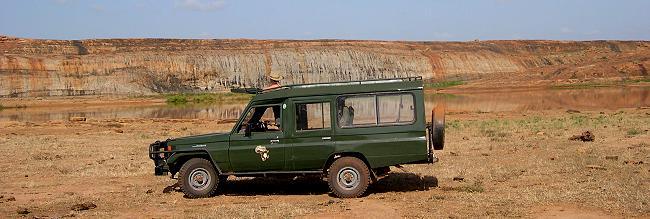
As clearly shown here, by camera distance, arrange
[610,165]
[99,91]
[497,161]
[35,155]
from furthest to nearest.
Result: [99,91], [35,155], [497,161], [610,165]

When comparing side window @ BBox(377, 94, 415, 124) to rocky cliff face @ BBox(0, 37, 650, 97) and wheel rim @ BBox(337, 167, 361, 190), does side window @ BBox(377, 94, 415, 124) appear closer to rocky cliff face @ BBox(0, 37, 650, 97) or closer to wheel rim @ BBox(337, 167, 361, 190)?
wheel rim @ BBox(337, 167, 361, 190)

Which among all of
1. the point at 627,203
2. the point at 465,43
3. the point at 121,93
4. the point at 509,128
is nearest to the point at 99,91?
the point at 121,93

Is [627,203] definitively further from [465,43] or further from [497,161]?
[465,43]

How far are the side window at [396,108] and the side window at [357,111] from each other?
5.1 inches

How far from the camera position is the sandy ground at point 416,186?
32.9 feet

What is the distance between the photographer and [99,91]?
82.6 m

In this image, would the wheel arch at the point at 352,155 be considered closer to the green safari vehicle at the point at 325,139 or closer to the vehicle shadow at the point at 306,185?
the green safari vehicle at the point at 325,139

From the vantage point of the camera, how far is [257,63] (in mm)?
94125

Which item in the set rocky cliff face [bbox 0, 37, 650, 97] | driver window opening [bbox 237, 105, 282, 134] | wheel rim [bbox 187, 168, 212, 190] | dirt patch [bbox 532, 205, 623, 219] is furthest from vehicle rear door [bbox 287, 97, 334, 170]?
rocky cliff face [bbox 0, 37, 650, 97]

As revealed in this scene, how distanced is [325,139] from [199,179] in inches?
91.2

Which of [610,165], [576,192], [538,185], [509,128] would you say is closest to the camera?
[576,192]

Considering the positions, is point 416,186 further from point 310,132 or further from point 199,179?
point 199,179

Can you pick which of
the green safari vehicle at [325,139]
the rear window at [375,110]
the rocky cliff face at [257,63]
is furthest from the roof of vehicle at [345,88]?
the rocky cliff face at [257,63]

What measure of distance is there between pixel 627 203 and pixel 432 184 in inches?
140
